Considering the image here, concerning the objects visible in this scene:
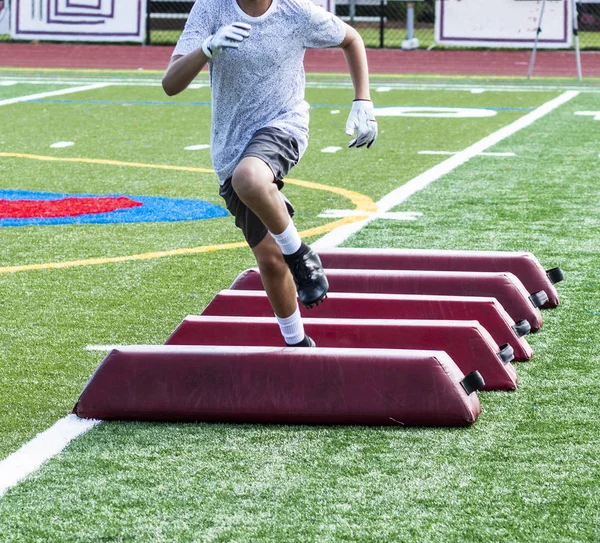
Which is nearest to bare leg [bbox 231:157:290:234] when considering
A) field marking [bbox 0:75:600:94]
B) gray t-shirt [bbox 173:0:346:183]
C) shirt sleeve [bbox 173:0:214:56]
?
gray t-shirt [bbox 173:0:346:183]

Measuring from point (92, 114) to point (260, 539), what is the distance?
516 inches

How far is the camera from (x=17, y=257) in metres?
7.23

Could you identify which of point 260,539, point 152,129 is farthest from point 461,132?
point 260,539

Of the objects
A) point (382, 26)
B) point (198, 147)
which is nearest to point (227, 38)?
point (198, 147)

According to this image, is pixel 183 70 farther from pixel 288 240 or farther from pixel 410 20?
pixel 410 20

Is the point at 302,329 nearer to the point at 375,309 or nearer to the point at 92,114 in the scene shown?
the point at 375,309

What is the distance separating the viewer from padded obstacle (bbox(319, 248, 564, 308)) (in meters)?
5.94

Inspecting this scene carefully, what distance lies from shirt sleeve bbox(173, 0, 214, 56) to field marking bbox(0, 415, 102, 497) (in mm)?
1321

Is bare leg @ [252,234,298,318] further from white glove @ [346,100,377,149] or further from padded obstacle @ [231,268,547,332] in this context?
padded obstacle @ [231,268,547,332]

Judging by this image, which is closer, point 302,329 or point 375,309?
point 302,329

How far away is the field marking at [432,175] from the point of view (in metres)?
7.82

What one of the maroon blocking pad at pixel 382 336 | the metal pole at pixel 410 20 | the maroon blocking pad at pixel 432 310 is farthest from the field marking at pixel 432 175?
the metal pole at pixel 410 20

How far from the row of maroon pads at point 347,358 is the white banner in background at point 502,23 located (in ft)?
66.6

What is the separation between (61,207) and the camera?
911 cm
